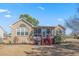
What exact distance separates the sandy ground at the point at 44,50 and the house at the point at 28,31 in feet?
0.33

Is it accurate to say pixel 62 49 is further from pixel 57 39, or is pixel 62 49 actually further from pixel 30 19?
pixel 30 19

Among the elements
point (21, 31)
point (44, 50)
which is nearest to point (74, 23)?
point (44, 50)

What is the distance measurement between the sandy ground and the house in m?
0.10

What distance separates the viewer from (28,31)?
16.3 ft

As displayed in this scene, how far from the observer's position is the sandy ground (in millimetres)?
4926

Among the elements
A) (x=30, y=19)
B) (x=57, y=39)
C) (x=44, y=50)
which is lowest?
(x=44, y=50)

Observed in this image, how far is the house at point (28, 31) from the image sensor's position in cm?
494

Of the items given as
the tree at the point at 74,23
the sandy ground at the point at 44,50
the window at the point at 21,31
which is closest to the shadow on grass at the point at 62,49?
the sandy ground at the point at 44,50

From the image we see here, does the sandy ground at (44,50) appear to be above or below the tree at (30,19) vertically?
below

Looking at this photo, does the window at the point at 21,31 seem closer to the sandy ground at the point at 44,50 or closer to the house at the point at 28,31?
the house at the point at 28,31

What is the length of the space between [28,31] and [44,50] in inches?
12.3

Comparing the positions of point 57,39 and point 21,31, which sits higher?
point 21,31

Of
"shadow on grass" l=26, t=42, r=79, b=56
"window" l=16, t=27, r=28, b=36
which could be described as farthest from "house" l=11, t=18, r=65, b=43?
"shadow on grass" l=26, t=42, r=79, b=56

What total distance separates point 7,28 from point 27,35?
0.87ft
